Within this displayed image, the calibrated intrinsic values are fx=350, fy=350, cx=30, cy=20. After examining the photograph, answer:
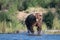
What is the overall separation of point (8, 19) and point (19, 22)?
40.8 inches

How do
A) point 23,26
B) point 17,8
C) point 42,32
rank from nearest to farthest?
point 42,32 → point 23,26 → point 17,8

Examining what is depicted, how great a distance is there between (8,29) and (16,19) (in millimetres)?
3300

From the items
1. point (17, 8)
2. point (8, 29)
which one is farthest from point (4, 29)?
point (17, 8)

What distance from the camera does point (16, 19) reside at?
3269 centimetres

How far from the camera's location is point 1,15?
32.5 m

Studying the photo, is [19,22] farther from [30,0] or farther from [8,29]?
[30,0]

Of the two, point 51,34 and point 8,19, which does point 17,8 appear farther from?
point 51,34

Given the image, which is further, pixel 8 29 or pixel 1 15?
pixel 1 15

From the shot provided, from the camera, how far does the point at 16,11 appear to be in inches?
1388

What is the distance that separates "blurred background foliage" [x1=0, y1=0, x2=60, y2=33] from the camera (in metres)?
30.1

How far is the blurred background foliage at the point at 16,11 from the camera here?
30.1 meters

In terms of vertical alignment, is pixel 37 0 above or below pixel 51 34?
above

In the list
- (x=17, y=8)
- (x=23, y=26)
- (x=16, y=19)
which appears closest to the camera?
(x=23, y=26)

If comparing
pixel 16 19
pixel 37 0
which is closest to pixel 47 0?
pixel 37 0
